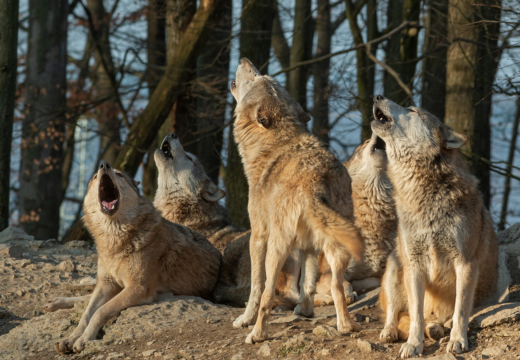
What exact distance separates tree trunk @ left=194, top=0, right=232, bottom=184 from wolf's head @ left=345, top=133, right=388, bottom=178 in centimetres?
467

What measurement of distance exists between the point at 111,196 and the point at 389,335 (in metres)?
3.69

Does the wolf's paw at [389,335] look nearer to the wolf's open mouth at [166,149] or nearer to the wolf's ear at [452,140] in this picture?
the wolf's ear at [452,140]

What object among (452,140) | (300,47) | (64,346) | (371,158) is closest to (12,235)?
(64,346)

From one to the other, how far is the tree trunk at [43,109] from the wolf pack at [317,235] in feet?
24.3

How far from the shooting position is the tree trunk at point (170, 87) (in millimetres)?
11648

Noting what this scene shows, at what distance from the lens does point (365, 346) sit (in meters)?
4.60

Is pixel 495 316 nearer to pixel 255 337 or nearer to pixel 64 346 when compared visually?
pixel 255 337

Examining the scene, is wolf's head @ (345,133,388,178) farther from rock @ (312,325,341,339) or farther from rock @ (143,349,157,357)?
rock @ (143,349,157,357)

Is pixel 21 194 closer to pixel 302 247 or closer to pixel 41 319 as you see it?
pixel 41 319

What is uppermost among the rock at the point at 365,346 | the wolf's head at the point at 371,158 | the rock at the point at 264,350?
the wolf's head at the point at 371,158

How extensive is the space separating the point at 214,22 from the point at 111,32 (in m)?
8.58

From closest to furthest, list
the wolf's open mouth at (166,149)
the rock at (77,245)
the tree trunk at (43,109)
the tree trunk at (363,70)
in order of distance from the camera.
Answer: the wolf's open mouth at (166,149) → the rock at (77,245) → the tree trunk at (363,70) → the tree trunk at (43,109)

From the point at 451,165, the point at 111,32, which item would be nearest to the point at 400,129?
the point at 451,165

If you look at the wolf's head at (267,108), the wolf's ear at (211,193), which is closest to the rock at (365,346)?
the wolf's head at (267,108)
